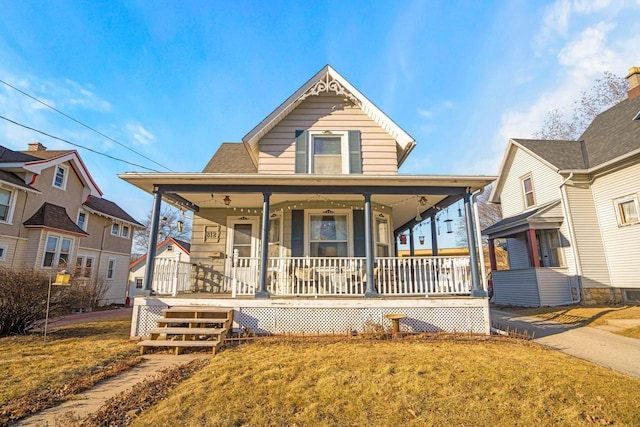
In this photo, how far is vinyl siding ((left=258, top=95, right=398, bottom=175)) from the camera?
354 inches

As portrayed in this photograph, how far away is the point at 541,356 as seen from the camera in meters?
5.03

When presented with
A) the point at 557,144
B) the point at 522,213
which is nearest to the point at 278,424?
the point at 522,213

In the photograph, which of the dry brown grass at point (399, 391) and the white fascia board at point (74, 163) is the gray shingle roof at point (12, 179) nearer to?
the white fascia board at point (74, 163)

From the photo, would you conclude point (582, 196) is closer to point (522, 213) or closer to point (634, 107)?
point (522, 213)

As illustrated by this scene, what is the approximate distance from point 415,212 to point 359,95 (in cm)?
419

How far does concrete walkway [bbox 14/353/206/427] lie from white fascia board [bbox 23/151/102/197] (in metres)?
11.7

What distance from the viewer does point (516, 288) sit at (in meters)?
12.8

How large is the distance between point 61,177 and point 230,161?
31.0ft

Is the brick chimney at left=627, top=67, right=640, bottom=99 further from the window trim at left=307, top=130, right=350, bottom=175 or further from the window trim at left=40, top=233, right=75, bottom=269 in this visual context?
the window trim at left=40, top=233, right=75, bottom=269

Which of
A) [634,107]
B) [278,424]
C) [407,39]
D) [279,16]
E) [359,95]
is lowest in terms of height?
[278,424]

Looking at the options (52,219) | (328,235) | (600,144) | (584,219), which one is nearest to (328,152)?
(328,235)

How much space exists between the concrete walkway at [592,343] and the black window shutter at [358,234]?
435cm

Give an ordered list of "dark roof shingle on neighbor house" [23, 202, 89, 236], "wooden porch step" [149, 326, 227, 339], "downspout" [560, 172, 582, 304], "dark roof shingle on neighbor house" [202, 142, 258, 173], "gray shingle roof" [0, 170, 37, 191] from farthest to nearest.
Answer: "dark roof shingle on neighbor house" [23, 202, 89, 236] → "gray shingle roof" [0, 170, 37, 191] → "downspout" [560, 172, 582, 304] → "dark roof shingle on neighbor house" [202, 142, 258, 173] → "wooden porch step" [149, 326, 227, 339]

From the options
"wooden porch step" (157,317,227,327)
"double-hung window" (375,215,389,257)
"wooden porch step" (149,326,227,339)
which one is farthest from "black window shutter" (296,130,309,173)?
"wooden porch step" (149,326,227,339)
